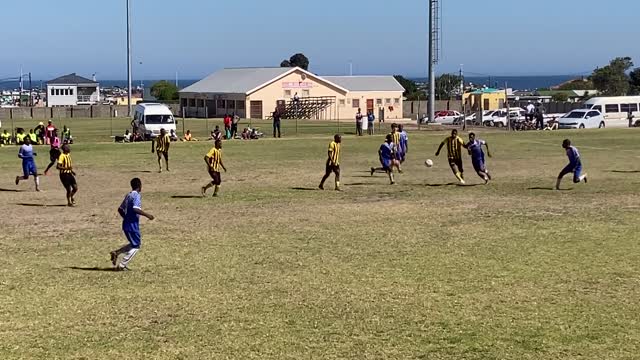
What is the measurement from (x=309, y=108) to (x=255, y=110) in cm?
522

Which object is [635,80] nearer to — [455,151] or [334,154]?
[455,151]

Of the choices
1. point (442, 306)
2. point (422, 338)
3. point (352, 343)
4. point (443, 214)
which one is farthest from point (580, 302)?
point (443, 214)

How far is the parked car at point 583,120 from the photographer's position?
2250 inches

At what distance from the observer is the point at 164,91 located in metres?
115

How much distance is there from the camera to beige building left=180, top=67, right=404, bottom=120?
263ft

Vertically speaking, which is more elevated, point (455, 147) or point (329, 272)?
point (455, 147)

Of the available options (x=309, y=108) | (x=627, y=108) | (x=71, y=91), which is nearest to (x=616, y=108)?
(x=627, y=108)

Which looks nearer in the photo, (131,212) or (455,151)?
(131,212)

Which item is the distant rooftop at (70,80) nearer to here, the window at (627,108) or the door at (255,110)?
the door at (255,110)

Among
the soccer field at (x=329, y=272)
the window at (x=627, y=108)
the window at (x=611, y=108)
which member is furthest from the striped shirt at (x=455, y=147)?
the window at (x=627, y=108)

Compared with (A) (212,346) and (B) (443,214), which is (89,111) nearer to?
(B) (443,214)

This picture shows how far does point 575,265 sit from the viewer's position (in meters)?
13.9

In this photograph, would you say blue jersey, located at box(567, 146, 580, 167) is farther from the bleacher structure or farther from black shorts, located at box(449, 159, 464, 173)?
the bleacher structure

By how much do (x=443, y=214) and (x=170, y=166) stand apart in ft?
49.0
